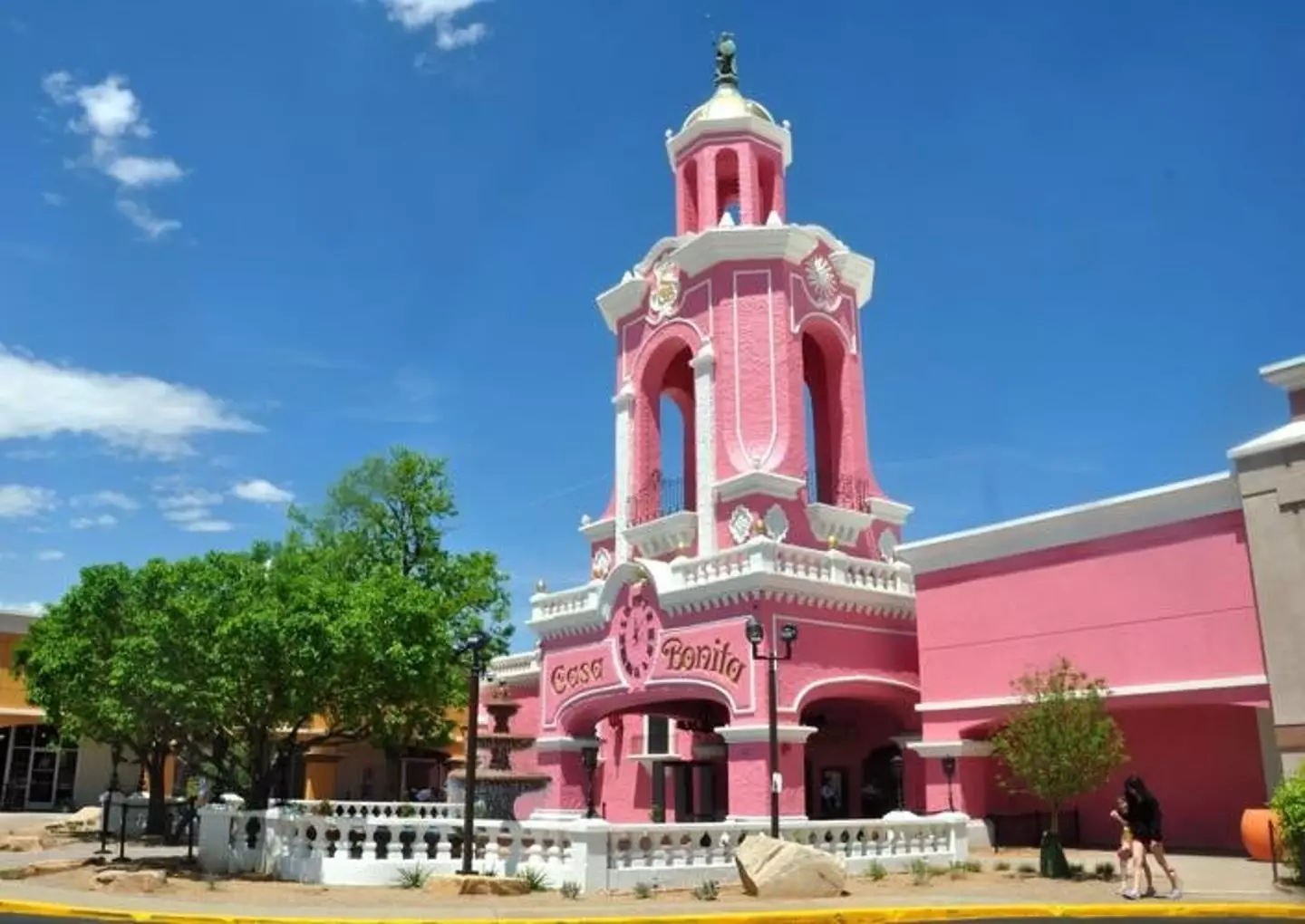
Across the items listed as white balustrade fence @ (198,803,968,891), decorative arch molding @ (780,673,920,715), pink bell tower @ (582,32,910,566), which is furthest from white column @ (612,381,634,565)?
white balustrade fence @ (198,803,968,891)

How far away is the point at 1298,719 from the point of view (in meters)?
19.1

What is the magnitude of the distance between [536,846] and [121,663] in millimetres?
9589

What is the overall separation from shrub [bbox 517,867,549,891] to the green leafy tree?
7712 mm

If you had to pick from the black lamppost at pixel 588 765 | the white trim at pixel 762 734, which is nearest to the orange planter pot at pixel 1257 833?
the white trim at pixel 762 734

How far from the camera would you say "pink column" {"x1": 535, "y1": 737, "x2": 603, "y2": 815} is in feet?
96.0

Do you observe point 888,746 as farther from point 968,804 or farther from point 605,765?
point 605,765

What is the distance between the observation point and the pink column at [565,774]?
29.2 m

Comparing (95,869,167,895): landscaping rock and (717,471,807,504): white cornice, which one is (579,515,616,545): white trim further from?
(95,869,167,895): landscaping rock

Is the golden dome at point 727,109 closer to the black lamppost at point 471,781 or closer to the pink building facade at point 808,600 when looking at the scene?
the pink building facade at point 808,600

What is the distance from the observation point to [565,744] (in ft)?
96.5

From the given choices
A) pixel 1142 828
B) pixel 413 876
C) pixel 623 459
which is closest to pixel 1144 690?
pixel 1142 828

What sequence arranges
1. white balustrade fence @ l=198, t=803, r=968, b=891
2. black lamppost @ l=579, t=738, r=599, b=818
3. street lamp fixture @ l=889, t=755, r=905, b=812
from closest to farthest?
white balustrade fence @ l=198, t=803, r=968, b=891 → street lamp fixture @ l=889, t=755, r=905, b=812 → black lamppost @ l=579, t=738, r=599, b=818

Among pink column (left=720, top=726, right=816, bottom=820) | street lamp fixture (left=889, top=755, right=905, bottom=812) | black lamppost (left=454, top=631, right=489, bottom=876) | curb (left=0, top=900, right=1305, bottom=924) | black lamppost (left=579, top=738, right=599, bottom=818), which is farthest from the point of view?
black lamppost (left=579, top=738, right=599, bottom=818)

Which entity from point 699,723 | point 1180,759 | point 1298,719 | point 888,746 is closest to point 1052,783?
point 1298,719
